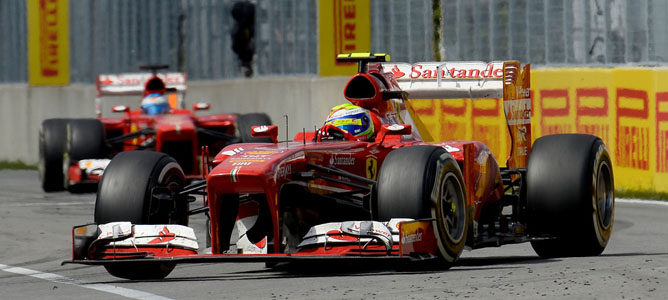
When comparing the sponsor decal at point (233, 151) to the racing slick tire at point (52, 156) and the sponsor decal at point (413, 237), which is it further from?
the racing slick tire at point (52, 156)

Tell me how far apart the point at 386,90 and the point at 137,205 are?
281cm

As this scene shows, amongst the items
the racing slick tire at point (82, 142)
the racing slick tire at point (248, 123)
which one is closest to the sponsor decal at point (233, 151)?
the racing slick tire at point (82, 142)

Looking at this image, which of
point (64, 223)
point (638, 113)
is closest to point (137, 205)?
point (64, 223)

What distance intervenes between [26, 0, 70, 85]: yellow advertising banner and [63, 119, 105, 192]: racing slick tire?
10.0 metres

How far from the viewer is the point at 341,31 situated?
2469cm

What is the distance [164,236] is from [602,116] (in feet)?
32.3

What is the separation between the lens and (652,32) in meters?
18.7

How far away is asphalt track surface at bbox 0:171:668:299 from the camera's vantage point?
9.17 m

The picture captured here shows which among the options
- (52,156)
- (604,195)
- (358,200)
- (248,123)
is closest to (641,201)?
(604,195)

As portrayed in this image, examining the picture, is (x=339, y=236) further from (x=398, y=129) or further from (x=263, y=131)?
(x=263, y=131)

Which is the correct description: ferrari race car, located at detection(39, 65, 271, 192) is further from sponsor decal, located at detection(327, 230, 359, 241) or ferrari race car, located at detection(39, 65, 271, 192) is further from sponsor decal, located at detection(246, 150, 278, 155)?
sponsor decal, located at detection(327, 230, 359, 241)

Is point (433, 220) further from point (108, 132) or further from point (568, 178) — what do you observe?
point (108, 132)

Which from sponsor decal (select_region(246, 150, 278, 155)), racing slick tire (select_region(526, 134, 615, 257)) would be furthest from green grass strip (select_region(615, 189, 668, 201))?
sponsor decal (select_region(246, 150, 278, 155))

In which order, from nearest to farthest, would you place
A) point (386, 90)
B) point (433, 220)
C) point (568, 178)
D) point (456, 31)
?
point (433, 220) → point (568, 178) → point (386, 90) → point (456, 31)
